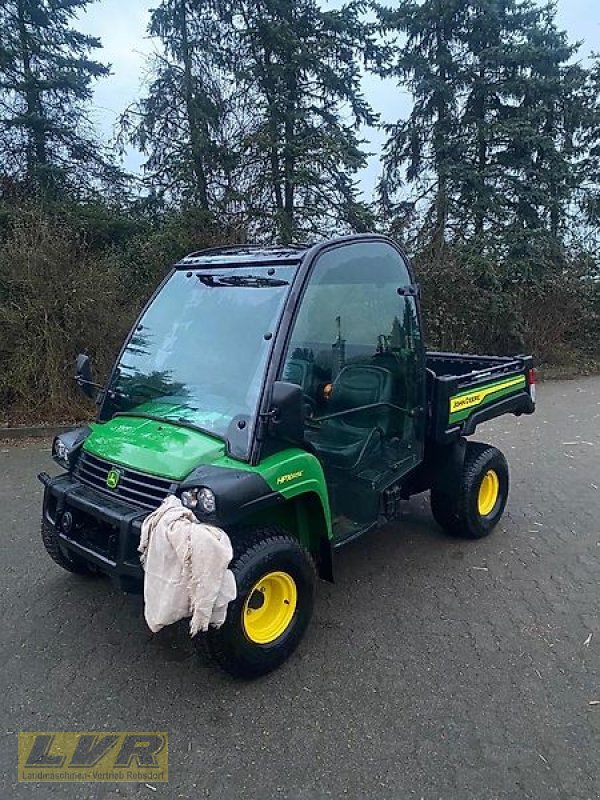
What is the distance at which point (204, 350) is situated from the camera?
10.4 ft

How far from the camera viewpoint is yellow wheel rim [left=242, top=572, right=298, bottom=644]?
277cm

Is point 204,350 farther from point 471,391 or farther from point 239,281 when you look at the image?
point 471,391

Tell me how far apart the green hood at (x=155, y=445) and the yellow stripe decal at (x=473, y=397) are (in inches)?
72.9

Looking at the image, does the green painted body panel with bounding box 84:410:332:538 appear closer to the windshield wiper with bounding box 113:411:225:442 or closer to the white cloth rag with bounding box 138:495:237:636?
the windshield wiper with bounding box 113:411:225:442

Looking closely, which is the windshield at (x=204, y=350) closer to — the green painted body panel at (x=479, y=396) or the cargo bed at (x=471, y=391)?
the cargo bed at (x=471, y=391)

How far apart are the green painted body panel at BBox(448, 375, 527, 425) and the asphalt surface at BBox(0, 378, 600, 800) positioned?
1.01 meters

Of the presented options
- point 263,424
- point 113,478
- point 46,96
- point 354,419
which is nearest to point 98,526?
point 113,478

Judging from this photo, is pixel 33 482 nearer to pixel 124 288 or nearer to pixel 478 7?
pixel 124 288

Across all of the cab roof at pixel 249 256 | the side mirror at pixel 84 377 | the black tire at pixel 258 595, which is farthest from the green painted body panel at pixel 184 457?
the cab roof at pixel 249 256

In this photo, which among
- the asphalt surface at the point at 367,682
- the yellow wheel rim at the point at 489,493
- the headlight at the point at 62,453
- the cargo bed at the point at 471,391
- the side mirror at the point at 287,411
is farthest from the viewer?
the yellow wheel rim at the point at 489,493

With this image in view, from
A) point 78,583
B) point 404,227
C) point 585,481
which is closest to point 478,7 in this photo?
point 404,227

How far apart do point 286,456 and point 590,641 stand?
1.96m

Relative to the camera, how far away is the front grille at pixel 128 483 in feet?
8.77

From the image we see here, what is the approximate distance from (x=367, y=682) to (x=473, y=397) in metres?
2.13
